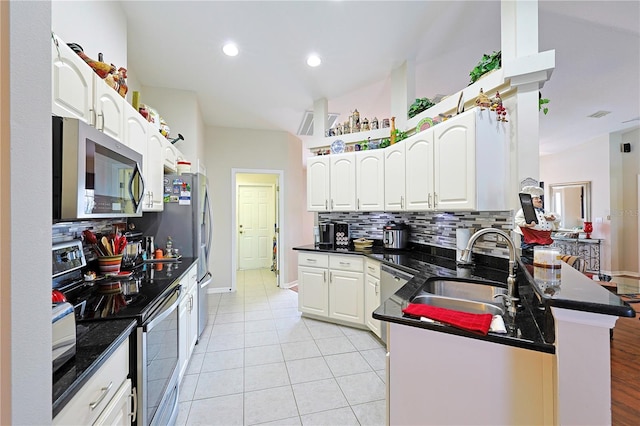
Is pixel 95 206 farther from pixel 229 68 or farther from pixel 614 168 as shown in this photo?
pixel 614 168

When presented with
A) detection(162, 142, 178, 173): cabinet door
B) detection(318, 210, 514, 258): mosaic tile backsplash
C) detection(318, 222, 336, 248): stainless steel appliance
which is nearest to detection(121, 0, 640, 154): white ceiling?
detection(162, 142, 178, 173): cabinet door

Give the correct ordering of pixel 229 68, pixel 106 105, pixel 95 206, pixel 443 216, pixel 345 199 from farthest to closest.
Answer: pixel 345 199, pixel 229 68, pixel 443 216, pixel 106 105, pixel 95 206

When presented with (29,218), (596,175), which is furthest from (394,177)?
(596,175)

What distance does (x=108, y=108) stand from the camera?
1637 millimetres

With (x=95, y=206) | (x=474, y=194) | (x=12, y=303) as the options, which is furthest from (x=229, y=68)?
(x=12, y=303)

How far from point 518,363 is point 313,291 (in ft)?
8.42

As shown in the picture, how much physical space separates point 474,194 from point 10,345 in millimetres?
2295

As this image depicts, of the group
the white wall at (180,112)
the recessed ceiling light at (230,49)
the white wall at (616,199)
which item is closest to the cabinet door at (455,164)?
the recessed ceiling light at (230,49)

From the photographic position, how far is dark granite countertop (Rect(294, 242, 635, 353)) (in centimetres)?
85

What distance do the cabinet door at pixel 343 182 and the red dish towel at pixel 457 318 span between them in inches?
84.1

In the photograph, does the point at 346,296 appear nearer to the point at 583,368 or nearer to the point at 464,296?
the point at 464,296

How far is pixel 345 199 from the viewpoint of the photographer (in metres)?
3.45

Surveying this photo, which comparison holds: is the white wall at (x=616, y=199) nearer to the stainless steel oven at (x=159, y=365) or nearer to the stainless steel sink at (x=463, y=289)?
the stainless steel sink at (x=463, y=289)

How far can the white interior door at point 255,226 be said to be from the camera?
6.71m
